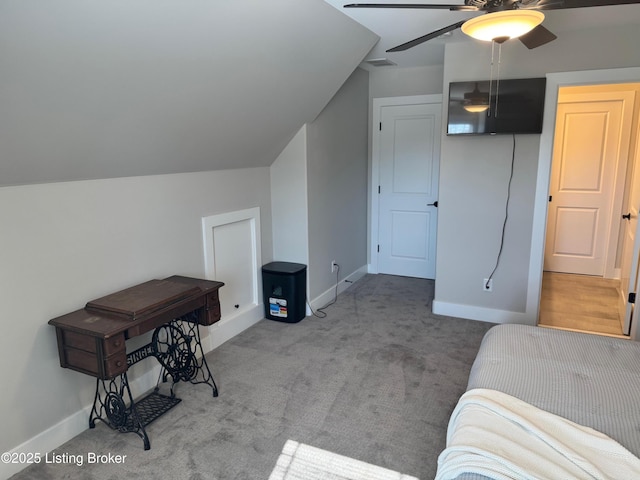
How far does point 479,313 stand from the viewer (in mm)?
3920

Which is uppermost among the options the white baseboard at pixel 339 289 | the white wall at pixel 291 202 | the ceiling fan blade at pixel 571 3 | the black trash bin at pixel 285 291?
the ceiling fan blade at pixel 571 3

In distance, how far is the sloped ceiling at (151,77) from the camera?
5.38ft

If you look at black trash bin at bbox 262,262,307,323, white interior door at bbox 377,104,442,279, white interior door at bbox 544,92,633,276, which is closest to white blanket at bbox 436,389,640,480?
black trash bin at bbox 262,262,307,323

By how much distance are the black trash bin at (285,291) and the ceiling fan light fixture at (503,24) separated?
243 cm

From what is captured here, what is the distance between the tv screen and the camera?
11.0ft

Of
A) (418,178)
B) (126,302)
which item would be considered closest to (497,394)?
(126,302)

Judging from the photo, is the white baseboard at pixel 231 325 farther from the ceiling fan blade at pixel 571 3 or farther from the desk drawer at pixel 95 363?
the ceiling fan blade at pixel 571 3

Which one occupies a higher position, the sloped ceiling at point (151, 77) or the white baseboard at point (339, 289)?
the sloped ceiling at point (151, 77)

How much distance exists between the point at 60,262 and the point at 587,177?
5.26 meters

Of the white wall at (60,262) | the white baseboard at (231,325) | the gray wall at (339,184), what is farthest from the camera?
the gray wall at (339,184)

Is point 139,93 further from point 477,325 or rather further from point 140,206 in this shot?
point 477,325

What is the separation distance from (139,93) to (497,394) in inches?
81.1

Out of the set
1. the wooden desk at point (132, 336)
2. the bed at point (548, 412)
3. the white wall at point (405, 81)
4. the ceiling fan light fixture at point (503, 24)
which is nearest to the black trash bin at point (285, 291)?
the wooden desk at point (132, 336)

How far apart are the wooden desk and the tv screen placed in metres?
2.35
